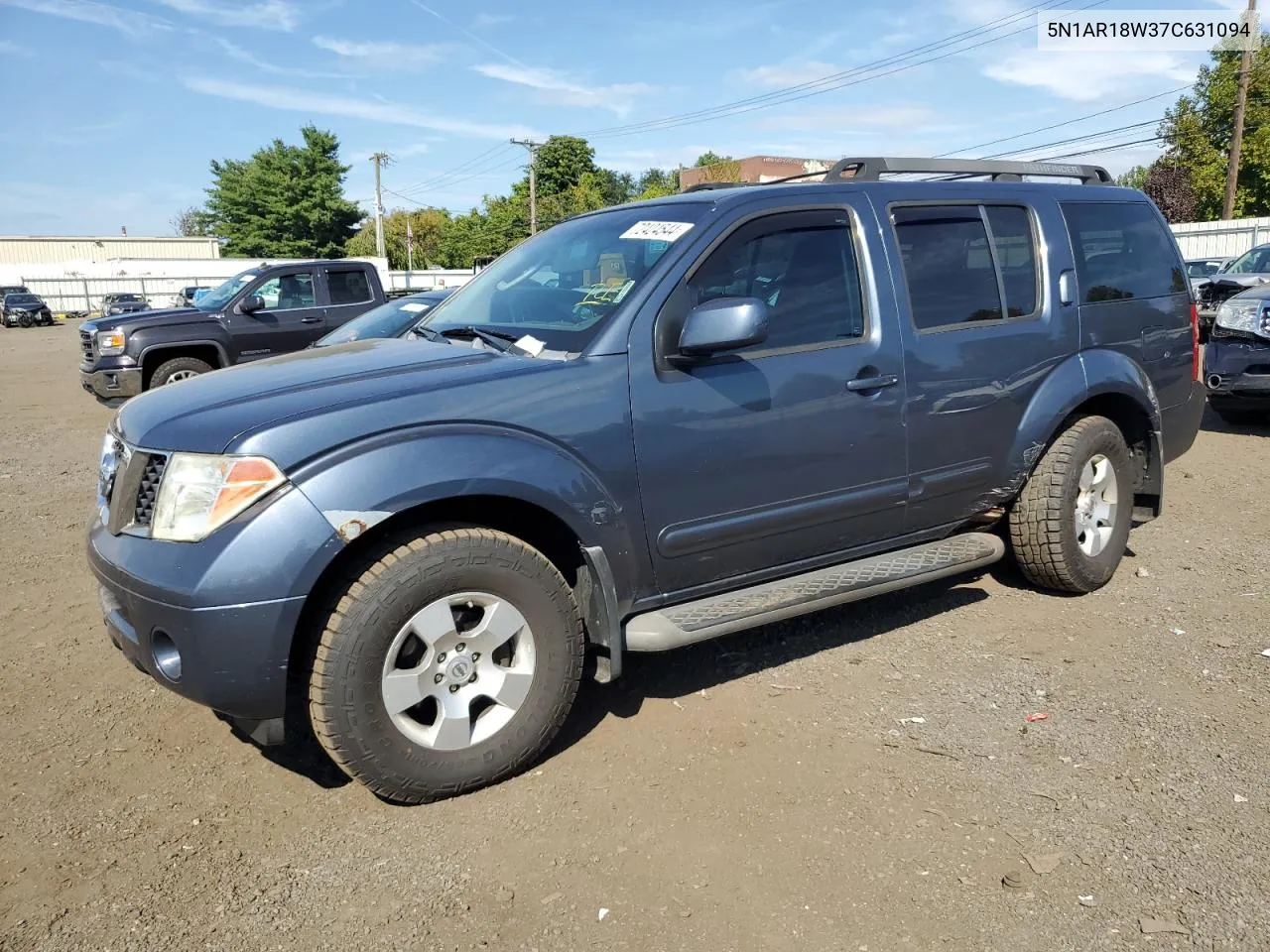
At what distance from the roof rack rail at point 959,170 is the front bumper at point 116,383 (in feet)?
30.8

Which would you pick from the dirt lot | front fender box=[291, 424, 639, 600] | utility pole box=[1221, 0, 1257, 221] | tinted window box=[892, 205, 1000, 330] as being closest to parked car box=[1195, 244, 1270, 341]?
tinted window box=[892, 205, 1000, 330]

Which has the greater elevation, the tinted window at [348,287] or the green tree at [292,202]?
the green tree at [292,202]

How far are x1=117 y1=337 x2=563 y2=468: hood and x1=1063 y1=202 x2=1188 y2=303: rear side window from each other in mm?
2909

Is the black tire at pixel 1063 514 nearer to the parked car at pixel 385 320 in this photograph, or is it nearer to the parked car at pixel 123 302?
the parked car at pixel 385 320

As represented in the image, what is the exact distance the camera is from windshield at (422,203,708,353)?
3.49 m

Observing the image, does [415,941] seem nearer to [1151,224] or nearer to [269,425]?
[269,425]

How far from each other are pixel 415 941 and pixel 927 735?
6.18 feet

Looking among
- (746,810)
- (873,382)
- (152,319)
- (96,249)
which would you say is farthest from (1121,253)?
(96,249)

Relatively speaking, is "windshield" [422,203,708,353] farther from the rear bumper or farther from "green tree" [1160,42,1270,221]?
"green tree" [1160,42,1270,221]

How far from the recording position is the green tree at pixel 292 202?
203 feet

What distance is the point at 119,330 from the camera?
11.0m

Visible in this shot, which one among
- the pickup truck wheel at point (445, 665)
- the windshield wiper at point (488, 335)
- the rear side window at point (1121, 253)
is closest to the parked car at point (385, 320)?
the windshield wiper at point (488, 335)

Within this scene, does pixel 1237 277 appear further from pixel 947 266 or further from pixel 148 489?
pixel 148 489

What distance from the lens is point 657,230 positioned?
3.68 meters
